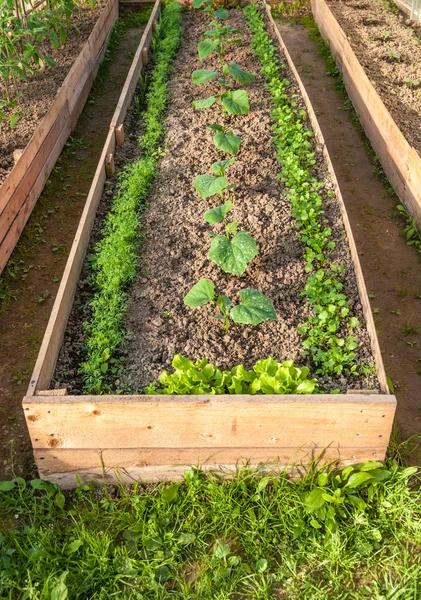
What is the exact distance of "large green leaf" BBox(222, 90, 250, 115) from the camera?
5.88m

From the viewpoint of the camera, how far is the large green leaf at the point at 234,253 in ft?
13.9

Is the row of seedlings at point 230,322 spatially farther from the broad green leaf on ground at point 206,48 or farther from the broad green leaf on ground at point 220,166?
the broad green leaf on ground at point 206,48

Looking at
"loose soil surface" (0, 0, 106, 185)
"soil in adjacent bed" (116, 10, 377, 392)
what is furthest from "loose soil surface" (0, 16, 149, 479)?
"soil in adjacent bed" (116, 10, 377, 392)

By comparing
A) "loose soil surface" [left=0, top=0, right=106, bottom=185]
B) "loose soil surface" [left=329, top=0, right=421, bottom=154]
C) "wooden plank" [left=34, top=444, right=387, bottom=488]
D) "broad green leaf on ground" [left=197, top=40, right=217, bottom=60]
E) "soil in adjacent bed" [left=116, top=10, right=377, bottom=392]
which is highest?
"broad green leaf on ground" [left=197, top=40, right=217, bottom=60]

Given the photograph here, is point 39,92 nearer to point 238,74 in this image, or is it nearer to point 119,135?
point 119,135

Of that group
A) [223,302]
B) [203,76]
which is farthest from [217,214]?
[203,76]

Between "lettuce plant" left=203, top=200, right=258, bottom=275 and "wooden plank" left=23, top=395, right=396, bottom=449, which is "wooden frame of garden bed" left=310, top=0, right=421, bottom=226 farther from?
"wooden plank" left=23, top=395, right=396, bottom=449

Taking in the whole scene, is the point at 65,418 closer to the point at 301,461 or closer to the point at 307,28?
the point at 301,461

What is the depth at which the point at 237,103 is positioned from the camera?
19.5ft

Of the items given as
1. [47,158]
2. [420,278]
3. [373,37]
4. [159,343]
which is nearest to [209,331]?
[159,343]

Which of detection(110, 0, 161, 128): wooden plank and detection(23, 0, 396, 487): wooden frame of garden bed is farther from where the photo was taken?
detection(110, 0, 161, 128): wooden plank

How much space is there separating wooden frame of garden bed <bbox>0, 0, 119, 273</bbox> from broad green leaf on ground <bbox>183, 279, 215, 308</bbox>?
1838 millimetres

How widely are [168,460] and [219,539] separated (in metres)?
0.47

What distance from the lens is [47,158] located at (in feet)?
20.6
